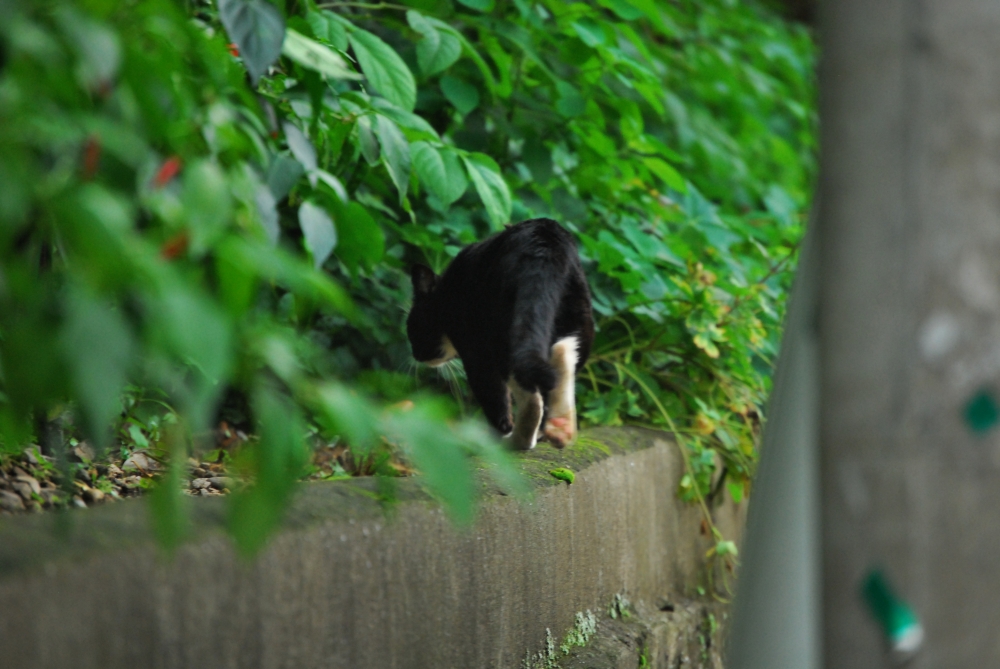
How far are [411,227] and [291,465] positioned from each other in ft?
7.62

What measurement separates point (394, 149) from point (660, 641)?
5.45 feet

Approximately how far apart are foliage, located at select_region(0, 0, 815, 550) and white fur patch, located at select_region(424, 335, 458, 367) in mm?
145

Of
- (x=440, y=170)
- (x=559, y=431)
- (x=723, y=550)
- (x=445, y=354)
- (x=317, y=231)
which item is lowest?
(x=723, y=550)

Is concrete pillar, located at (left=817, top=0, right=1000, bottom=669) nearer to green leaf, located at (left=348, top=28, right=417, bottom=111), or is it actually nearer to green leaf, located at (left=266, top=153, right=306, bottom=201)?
green leaf, located at (left=266, top=153, right=306, bottom=201)

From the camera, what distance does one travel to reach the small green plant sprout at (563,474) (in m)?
2.43

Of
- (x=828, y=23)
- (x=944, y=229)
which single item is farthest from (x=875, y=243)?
(x=828, y=23)

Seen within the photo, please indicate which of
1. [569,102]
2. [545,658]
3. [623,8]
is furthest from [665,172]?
[545,658]

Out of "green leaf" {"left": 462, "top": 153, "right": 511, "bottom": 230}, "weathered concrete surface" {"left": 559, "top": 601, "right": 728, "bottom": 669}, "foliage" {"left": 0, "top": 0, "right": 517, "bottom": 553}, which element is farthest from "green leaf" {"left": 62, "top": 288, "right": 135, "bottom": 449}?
"weathered concrete surface" {"left": 559, "top": 601, "right": 728, "bottom": 669}

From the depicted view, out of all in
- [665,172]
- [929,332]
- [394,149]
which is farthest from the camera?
[665,172]

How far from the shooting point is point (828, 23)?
108cm

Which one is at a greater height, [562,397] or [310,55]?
[310,55]

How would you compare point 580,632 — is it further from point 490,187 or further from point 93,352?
point 93,352

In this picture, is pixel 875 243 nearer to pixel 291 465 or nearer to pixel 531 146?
pixel 291 465

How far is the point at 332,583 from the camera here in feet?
5.31
